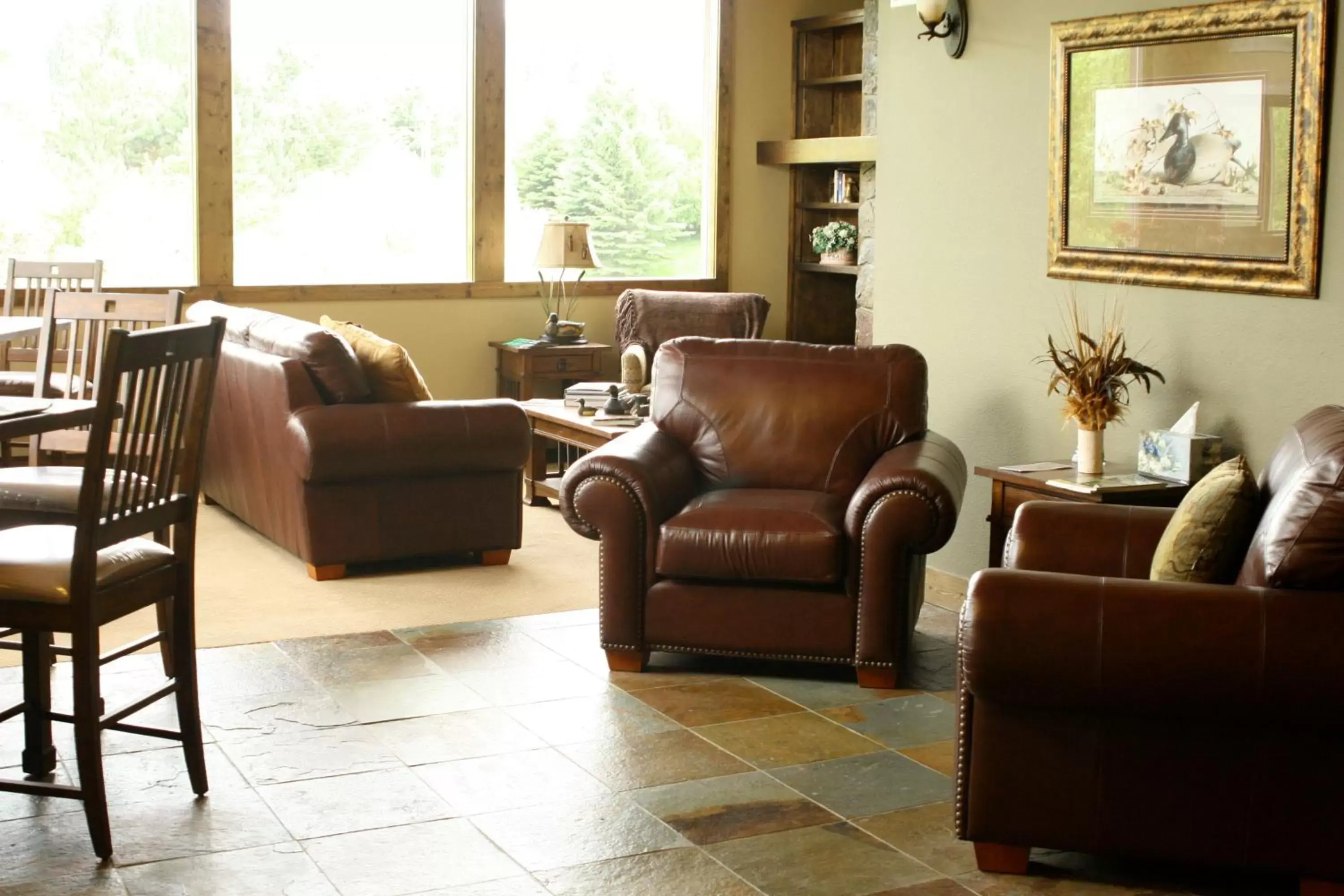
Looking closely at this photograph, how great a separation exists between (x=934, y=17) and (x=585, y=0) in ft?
12.2

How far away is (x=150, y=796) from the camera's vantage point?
339 centimetres

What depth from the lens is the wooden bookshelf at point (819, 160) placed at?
8812mm

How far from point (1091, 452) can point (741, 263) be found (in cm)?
479

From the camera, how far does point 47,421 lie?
341cm

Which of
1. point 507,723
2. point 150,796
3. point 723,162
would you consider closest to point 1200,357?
point 507,723

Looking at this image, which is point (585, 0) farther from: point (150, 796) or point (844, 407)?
point (150, 796)

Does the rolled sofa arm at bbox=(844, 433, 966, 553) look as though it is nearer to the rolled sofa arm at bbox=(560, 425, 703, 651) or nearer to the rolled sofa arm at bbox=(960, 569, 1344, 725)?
the rolled sofa arm at bbox=(560, 425, 703, 651)

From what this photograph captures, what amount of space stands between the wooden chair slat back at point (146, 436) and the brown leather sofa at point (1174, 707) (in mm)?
1677

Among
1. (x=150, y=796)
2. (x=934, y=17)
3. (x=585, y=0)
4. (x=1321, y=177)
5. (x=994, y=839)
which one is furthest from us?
(x=585, y=0)

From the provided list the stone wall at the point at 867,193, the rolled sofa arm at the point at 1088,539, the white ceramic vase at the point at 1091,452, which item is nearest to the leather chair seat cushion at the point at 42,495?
the rolled sofa arm at the point at 1088,539

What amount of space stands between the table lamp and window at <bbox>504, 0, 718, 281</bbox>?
0.19 meters

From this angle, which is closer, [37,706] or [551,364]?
[37,706]

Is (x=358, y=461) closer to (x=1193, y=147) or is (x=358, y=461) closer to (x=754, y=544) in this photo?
(x=754, y=544)

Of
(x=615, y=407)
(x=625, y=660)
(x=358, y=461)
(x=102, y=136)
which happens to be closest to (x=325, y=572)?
(x=358, y=461)
